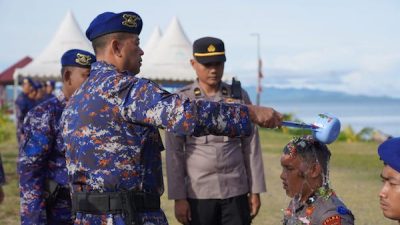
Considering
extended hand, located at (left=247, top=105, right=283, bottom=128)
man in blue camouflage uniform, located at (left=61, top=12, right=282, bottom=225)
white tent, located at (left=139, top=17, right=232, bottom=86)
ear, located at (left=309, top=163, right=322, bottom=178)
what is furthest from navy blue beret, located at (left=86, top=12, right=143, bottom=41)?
white tent, located at (left=139, top=17, right=232, bottom=86)

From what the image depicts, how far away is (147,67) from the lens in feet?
83.6

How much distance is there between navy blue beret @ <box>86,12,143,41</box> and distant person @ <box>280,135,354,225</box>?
4.06ft

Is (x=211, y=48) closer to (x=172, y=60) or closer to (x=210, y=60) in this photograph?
(x=210, y=60)

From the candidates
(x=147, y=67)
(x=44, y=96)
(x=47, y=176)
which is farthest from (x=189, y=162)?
(x=147, y=67)

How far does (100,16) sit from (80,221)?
3.97 ft

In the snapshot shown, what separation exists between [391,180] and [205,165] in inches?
88.8

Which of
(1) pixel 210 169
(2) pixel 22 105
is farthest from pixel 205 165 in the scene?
(2) pixel 22 105

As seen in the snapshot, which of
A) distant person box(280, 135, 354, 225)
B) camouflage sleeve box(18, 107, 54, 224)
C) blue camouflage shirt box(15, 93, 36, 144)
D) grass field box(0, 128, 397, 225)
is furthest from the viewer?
blue camouflage shirt box(15, 93, 36, 144)

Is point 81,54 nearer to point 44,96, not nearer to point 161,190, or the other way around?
point 161,190

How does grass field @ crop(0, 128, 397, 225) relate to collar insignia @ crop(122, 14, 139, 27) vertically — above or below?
below

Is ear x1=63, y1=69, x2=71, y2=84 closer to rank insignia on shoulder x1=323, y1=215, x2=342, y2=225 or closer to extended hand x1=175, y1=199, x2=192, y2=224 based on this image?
extended hand x1=175, y1=199, x2=192, y2=224

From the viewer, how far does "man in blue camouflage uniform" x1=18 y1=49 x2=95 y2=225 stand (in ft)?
16.6

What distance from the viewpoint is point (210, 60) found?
17.8 ft

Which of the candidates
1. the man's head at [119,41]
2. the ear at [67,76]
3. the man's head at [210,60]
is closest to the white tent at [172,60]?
the man's head at [210,60]
